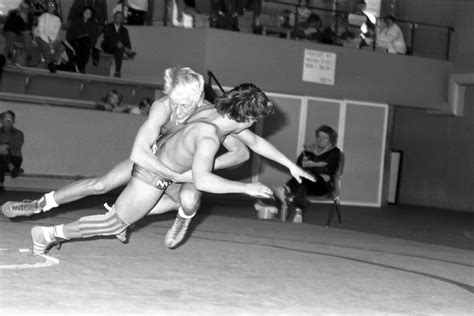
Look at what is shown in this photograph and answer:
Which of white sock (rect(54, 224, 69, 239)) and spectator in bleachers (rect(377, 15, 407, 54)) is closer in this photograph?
white sock (rect(54, 224, 69, 239))

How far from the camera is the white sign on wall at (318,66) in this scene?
17875 mm

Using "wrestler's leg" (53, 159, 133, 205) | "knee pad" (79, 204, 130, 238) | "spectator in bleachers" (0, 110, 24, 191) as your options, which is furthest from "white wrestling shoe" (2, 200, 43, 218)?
"spectator in bleachers" (0, 110, 24, 191)

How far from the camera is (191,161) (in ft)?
20.3

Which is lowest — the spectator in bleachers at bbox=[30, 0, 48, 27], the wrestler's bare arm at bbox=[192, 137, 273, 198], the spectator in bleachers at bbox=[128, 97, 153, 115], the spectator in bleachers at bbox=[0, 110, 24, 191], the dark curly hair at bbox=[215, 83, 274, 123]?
the spectator in bleachers at bbox=[0, 110, 24, 191]

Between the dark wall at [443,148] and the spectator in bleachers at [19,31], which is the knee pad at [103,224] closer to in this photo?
the spectator in bleachers at [19,31]

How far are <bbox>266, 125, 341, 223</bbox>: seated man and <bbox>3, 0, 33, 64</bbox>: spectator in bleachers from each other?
19.7 feet

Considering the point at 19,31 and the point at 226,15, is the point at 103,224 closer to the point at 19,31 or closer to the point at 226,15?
the point at 19,31

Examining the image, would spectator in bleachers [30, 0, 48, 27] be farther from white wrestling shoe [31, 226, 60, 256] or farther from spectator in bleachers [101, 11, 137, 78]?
white wrestling shoe [31, 226, 60, 256]

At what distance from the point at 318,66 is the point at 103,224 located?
480 inches

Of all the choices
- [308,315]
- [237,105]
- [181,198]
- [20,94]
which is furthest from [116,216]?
[20,94]

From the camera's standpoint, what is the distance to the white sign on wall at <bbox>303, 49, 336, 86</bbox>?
704 inches

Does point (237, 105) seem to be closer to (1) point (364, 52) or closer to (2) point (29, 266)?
(2) point (29, 266)

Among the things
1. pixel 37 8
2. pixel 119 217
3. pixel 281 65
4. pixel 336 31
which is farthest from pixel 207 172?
pixel 336 31

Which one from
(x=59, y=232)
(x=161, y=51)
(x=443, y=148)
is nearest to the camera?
(x=59, y=232)
